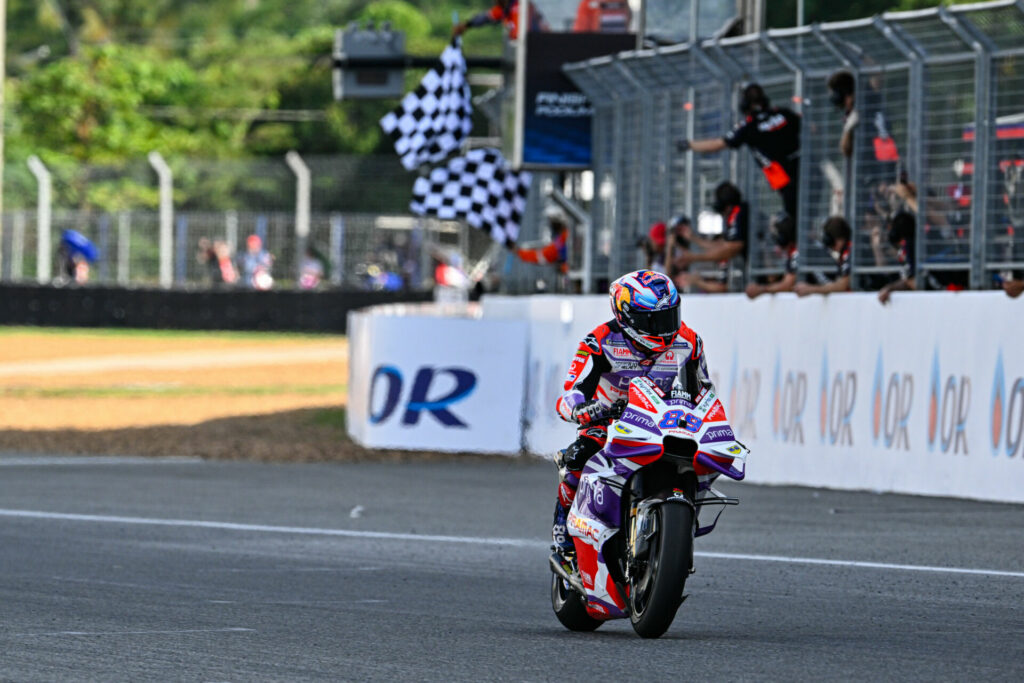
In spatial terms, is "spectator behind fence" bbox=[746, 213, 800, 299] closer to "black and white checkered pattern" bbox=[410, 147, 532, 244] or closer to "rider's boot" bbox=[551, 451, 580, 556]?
"rider's boot" bbox=[551, 451, 580, 556]

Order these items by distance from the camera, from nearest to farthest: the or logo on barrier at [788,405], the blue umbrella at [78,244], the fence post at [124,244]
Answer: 1. the or logo on barrier at [788,405]
2. the fence post at [124,244]
3. the blue umbrella at [78,244]

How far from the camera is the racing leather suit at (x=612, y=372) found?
696cm

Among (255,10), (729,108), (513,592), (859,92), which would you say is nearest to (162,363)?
(729,108)

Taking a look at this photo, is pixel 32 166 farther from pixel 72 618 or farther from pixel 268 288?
A: pixel 72 618

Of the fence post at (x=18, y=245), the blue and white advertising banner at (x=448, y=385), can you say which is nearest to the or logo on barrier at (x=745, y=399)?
the blue and white advertising banner at (x=448, y=385)

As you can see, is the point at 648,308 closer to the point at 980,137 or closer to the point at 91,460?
the point at 980,137

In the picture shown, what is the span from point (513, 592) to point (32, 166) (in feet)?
99.7

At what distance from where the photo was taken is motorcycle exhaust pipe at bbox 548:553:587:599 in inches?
273

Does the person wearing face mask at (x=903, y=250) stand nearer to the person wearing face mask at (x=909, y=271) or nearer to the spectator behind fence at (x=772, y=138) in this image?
the person wearing face mask at (x=909, y=271)

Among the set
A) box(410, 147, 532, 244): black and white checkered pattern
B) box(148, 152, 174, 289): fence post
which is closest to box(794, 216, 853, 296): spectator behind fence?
box(410, 147, 532, 244): black and white checkered pattern

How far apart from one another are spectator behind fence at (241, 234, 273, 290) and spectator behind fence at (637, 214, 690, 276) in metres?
22.5

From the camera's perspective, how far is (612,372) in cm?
705

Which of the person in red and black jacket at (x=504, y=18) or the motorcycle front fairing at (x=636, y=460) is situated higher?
the person in red and black jacket at (x=504, y=18)

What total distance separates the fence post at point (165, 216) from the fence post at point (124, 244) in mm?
628
